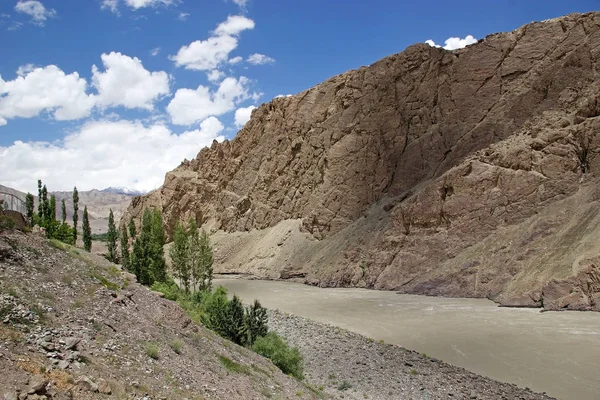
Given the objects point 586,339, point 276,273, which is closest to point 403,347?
point 586,339

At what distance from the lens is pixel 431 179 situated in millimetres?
68438

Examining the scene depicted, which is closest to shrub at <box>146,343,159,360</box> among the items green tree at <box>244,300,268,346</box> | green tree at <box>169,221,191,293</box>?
green tree at <box>244,300,268,346</box>

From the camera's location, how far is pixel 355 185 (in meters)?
77.2

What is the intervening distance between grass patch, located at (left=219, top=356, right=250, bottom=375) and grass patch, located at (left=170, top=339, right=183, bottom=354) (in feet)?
5.57

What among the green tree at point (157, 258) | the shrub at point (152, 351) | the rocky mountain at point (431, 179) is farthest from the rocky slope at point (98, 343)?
the rocky mountain at point (431, 179)

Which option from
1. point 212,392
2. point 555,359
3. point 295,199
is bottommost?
point 555,359

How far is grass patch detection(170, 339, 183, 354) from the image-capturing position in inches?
490

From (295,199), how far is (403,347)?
197 feet

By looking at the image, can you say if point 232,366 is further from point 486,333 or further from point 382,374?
point 486,333

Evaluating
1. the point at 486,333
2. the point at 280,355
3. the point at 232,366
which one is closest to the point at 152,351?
the point at 232,366

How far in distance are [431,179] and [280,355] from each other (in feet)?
176

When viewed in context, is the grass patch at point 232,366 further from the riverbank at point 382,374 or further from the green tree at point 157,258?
the green tree at point 157,258

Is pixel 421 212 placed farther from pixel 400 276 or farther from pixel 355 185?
pixel 355 185

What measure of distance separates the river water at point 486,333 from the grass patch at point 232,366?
1371cm
